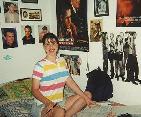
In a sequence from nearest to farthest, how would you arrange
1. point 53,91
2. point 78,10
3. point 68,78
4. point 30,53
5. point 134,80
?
point 53,91
point 68,78
point 134,80
point 78,10
point 30,53

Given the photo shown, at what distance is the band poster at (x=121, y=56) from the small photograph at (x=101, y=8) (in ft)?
0.77

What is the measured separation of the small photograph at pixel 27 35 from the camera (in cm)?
327

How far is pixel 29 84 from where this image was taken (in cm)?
307

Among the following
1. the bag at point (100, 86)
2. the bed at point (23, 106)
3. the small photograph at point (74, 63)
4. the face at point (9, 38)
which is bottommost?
the bed at point (23, 106)

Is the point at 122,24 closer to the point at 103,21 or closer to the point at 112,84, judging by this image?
the point at 103,21

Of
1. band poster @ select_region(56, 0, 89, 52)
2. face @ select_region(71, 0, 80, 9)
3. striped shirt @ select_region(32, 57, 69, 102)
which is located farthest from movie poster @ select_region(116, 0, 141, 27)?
striped shirt @ select_region(32, 57, 69, 102)

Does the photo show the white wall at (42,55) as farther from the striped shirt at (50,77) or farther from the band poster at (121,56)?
the striped shirt at (50,77)

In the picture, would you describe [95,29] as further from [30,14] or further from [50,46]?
[30,14]

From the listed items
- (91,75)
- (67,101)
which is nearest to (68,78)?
(67,101)

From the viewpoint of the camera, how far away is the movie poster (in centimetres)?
259

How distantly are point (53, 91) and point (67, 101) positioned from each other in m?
0.18

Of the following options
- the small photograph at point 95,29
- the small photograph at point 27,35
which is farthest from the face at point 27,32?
the small photograph at point 95,29

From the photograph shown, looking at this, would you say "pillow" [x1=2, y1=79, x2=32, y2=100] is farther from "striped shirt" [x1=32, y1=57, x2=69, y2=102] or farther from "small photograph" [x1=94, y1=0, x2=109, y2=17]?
"small photograph" [x1=94, y1=0, x2=109, y2=17]

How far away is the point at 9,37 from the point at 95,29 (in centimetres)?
108
